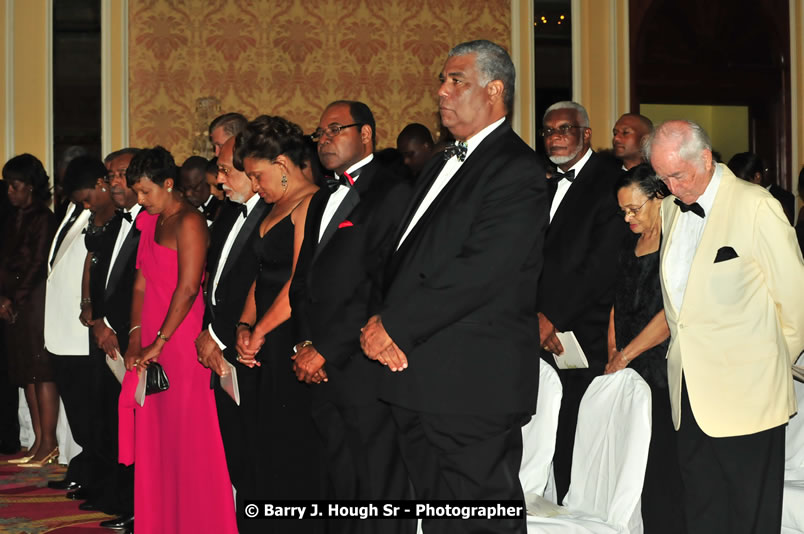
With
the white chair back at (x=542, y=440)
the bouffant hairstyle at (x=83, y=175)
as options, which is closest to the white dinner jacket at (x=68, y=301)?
the bouffant hairstyle at (x=83, y=175)

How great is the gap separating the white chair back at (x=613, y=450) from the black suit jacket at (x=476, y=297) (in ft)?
1.43

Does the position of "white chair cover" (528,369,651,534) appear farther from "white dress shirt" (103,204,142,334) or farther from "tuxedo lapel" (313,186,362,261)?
"white dress shirt" (103,204,142,334)

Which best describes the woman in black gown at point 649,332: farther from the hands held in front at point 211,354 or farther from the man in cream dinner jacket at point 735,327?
the hands held in front at point 211,354

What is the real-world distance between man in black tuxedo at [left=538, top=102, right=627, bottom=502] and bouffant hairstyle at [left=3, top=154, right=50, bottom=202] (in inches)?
150

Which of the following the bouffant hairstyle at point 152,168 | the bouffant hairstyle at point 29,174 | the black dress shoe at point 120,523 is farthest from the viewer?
the bouffant hairstyle at point 29,174

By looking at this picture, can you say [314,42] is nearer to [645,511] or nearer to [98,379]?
[98,379]

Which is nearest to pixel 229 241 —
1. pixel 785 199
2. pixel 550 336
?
pixel 550 336

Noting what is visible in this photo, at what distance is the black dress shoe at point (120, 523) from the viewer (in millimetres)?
4810

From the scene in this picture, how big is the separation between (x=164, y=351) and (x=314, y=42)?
533 centimetres

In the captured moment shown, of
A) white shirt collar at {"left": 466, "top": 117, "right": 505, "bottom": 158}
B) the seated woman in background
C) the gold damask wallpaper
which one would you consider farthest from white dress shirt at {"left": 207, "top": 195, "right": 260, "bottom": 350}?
the gold damask wallpaper

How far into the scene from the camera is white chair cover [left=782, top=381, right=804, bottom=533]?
3693 mm

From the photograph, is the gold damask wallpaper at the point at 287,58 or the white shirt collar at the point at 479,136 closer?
the white shirt collar at the point at 479,136

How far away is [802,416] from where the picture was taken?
13.1ft

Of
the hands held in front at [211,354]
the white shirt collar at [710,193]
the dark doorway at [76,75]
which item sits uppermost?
the dark doorway at [76,75]
